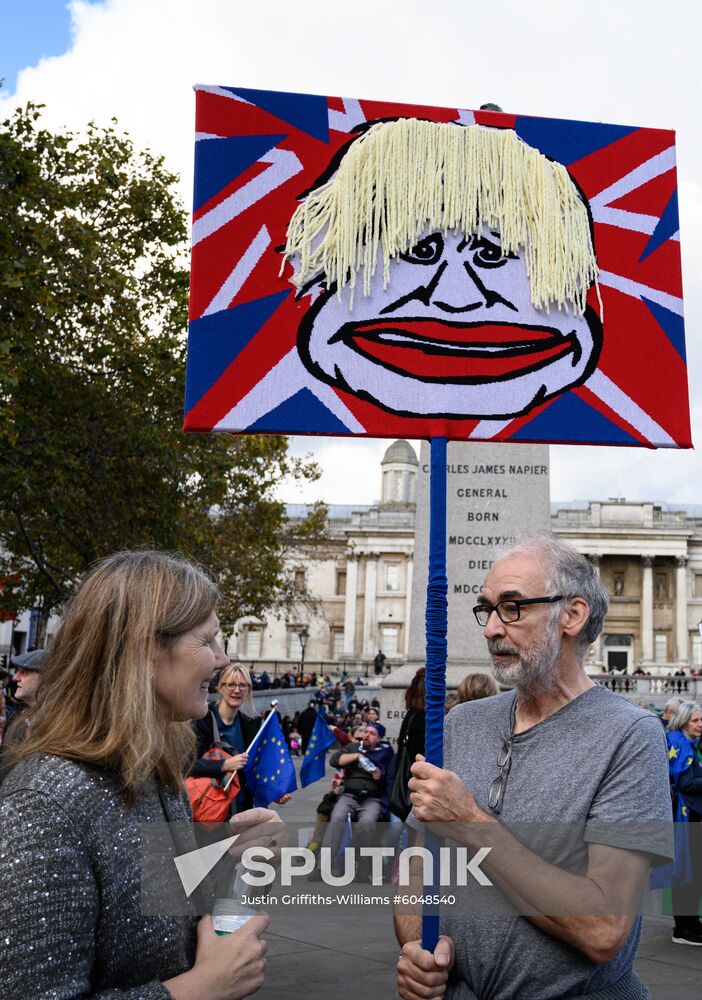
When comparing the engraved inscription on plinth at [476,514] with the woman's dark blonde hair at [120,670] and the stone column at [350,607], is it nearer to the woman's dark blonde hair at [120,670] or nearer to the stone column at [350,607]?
the woman's dark blonde hair at [120,670]

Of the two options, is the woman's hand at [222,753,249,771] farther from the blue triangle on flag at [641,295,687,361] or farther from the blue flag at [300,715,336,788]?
the blue flag at [300,715,336,788]

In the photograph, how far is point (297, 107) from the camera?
3.48 m

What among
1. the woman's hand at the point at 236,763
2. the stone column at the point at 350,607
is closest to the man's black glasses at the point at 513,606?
the woman's hand at the point at 236,763

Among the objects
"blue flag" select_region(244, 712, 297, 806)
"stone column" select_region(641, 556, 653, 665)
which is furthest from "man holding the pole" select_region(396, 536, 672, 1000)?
"stone column" select_region(641, 556, 653, 665)

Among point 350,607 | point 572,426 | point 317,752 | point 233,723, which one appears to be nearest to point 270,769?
point 233,723

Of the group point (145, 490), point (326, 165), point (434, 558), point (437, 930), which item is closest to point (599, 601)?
point (434, 558)

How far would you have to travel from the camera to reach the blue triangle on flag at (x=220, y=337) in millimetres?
3291

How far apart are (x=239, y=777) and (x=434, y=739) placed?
3399mm

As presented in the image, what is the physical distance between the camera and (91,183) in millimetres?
19812

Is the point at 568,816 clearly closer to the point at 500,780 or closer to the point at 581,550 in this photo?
the point at 500,780

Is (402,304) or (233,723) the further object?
(233,723)

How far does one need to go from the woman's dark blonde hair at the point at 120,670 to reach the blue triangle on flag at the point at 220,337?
124cm

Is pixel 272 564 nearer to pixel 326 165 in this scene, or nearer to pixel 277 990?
pixel 277 990

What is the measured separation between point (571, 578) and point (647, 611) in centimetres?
7917
